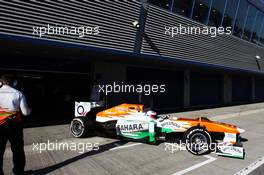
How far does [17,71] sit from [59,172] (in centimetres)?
635

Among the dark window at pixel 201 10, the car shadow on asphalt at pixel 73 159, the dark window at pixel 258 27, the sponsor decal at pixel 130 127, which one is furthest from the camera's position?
the dark window at pixel 258 27

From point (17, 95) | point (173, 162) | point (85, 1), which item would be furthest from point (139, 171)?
point (85, 1)

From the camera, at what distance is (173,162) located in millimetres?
5500

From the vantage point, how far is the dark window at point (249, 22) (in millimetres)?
20359

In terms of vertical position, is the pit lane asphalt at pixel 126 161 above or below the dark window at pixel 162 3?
below

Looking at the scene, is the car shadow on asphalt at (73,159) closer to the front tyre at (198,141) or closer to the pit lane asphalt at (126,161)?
the pit lane asphalt at (126,161)

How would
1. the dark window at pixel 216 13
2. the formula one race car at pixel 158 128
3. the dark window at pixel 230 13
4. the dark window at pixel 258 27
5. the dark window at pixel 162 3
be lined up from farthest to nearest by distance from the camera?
the dark window at pixel 258 27 < the dark window at pixel 230 13 < the dark window at pixel 216 13 < the dark window at pixel 162 3 < the formula one race car at pixel 158 128

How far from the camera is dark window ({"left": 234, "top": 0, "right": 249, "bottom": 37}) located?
18775 mm

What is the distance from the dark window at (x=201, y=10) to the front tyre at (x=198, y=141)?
9948 millimetres

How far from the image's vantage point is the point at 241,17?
19.3m

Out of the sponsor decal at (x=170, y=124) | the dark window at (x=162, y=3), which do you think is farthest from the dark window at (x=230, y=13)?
the sponsor decal at (x=170, y=124)

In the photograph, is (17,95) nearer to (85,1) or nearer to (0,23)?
(0,23)

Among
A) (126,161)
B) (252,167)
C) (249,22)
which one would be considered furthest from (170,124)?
(249,22)

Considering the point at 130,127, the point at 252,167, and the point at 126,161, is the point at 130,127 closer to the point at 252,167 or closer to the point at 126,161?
the point at 126,161
